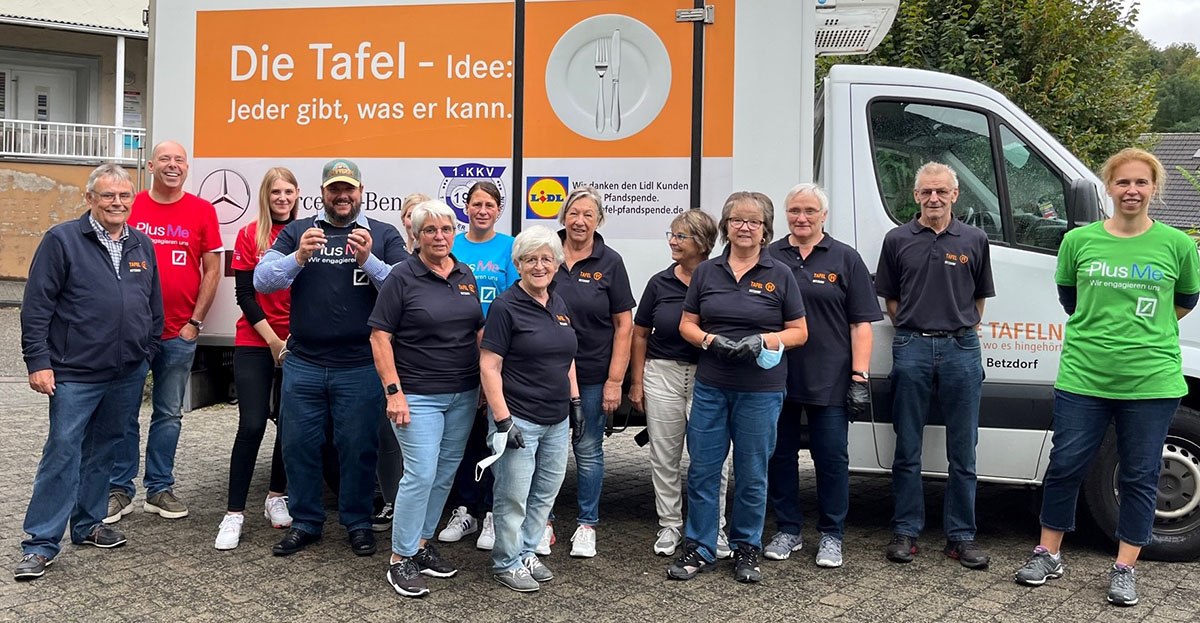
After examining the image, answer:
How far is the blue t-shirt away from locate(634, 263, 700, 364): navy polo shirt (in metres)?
0.61

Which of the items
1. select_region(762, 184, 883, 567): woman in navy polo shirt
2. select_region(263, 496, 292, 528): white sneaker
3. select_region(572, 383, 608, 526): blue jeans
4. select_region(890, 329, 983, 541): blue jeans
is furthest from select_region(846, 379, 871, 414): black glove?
select_region(263, 496, 292, 528): white sneaker

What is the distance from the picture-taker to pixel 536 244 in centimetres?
419

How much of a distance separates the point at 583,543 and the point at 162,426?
2294 millimetres

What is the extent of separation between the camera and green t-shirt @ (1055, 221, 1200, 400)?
4.26m

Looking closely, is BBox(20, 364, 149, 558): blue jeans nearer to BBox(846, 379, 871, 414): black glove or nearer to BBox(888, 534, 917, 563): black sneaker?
BBox(846, 379, 871, 414): black glove

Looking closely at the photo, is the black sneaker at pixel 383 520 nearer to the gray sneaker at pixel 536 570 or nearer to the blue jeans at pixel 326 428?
the blue jeans at pixel 326 428

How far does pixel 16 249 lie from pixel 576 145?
624 inches

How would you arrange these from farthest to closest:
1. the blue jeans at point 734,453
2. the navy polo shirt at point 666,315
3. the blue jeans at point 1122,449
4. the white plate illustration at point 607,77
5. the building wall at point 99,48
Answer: the building wall at point 99,48 → the white plate illustration at point 607,77 → the navy polo shirt at point 666,315 → the blue jeans at point 734,453 → the blue jeans at point 1122,449

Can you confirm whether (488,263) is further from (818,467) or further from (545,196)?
(818,467)

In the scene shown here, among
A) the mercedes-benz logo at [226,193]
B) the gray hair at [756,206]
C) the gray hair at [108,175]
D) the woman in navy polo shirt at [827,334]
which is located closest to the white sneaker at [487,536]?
the woman in navy polo shirt at [827,334]

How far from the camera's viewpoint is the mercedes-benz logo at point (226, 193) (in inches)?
210

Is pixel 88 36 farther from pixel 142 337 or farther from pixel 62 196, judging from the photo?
pixel 142 337

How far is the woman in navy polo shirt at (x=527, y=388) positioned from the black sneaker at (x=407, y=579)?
333 millimetres

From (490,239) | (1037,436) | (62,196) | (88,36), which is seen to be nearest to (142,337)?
(490,239)
